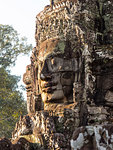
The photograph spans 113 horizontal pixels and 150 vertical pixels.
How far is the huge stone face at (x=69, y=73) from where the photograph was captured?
21.9 feet

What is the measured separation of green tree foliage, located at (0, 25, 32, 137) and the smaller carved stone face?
15.7 ft

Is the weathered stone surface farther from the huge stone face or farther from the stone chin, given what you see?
the stone chin

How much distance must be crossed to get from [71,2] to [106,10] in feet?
3.66

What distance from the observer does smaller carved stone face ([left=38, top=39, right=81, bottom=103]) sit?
714 cm

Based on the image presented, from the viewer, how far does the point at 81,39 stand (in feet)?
23.7

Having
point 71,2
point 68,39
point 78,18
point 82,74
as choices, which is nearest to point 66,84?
point 82,74

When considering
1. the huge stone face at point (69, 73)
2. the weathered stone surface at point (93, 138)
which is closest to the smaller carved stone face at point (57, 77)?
the huge stone face at point (69, 73)

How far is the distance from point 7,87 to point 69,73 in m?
8.13

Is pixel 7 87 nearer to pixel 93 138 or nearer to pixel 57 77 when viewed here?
pixel 57 77

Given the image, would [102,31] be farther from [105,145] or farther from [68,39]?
[105,145]

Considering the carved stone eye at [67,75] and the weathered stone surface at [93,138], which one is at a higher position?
the carved stone eye at [67,75]

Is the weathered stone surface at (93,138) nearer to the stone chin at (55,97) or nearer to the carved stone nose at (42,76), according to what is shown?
the stone chin at (55,97)

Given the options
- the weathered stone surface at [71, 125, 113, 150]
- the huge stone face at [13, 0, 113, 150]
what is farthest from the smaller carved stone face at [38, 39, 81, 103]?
the weathered stone surface at [71, 125, 113, 150]

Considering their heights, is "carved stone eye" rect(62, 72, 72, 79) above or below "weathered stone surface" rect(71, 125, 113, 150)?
above
